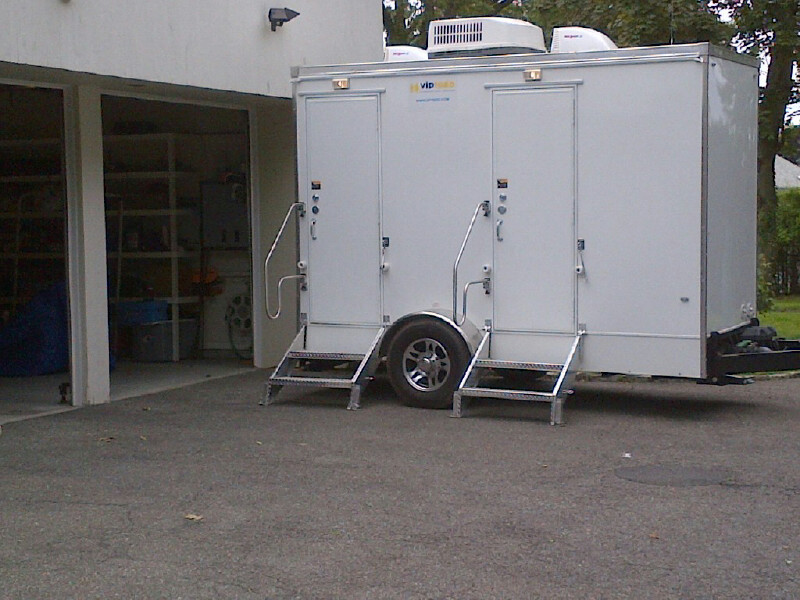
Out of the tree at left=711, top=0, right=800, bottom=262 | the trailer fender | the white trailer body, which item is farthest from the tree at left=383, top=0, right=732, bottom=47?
the trailer fender

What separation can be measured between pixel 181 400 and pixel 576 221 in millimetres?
4504

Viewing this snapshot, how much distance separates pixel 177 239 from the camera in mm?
15977

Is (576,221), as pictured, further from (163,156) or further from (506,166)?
(163,156)

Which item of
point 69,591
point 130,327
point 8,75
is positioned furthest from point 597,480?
point 130,327

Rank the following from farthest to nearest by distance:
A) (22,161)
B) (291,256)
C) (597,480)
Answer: (22,161) → (291,256) → (597,480)

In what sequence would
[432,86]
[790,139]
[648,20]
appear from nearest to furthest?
1. [432,86]
2. [648,20]
3. [790,139]

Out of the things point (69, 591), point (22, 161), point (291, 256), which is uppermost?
point (22, 161)

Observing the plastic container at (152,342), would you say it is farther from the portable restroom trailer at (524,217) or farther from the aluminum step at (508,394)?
the aluminum step at (508,394)

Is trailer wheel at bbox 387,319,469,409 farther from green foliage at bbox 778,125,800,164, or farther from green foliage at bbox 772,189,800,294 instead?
green foliage at bbox 772,189,800,294

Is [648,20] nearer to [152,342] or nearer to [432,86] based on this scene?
[432,86]

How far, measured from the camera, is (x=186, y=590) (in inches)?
238

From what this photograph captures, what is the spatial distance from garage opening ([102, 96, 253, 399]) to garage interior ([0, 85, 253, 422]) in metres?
0.01

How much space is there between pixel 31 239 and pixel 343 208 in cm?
600

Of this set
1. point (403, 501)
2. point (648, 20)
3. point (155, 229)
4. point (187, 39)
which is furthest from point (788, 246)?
point (403, 501)
